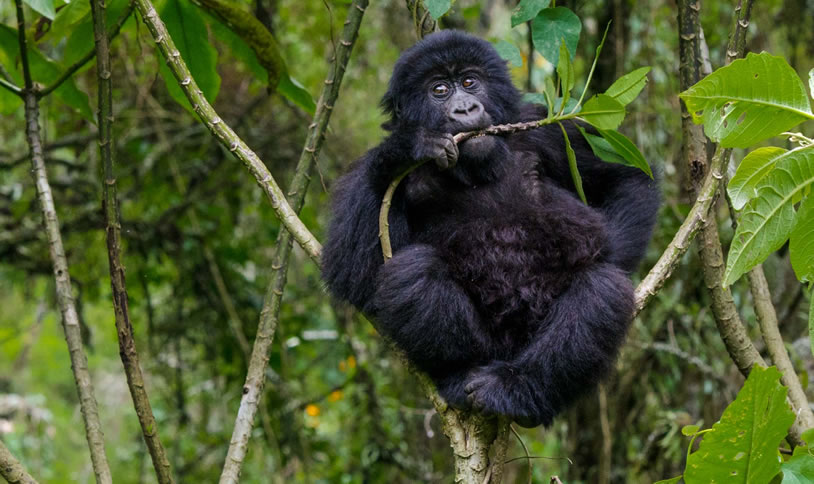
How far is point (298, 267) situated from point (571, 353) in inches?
160

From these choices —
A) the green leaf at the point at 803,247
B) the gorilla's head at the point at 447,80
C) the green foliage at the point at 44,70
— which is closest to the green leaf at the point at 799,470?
the green leaf at the point at 803,247

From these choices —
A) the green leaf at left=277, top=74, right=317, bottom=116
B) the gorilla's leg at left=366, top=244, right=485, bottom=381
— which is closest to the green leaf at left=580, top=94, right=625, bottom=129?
the gorilla's leg at left=366, top=244, right=485, bottom=381

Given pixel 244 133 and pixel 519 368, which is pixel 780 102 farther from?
pixel 244 133

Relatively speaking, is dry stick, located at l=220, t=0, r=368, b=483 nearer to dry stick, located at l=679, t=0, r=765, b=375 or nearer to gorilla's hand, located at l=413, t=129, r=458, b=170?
gorilla's hand, located at l=413, t=129, r=458, b=170

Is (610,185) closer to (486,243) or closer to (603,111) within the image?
(486,243)

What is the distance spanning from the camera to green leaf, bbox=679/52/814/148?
160 centimetres

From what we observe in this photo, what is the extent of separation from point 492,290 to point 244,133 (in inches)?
121

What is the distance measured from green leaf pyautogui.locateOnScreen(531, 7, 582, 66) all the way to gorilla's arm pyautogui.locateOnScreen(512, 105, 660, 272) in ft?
1.99

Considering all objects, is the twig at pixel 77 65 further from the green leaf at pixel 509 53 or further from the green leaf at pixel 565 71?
the green leaf at pixel 565 71

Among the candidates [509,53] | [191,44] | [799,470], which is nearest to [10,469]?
[191,44]

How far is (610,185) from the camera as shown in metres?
3.15

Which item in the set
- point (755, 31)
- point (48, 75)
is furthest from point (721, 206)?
point (48, 75)

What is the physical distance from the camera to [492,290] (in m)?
2.81

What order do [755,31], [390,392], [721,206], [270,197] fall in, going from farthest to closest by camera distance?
A: [390,392]
[755,31]
[721,206]
[270,197]
